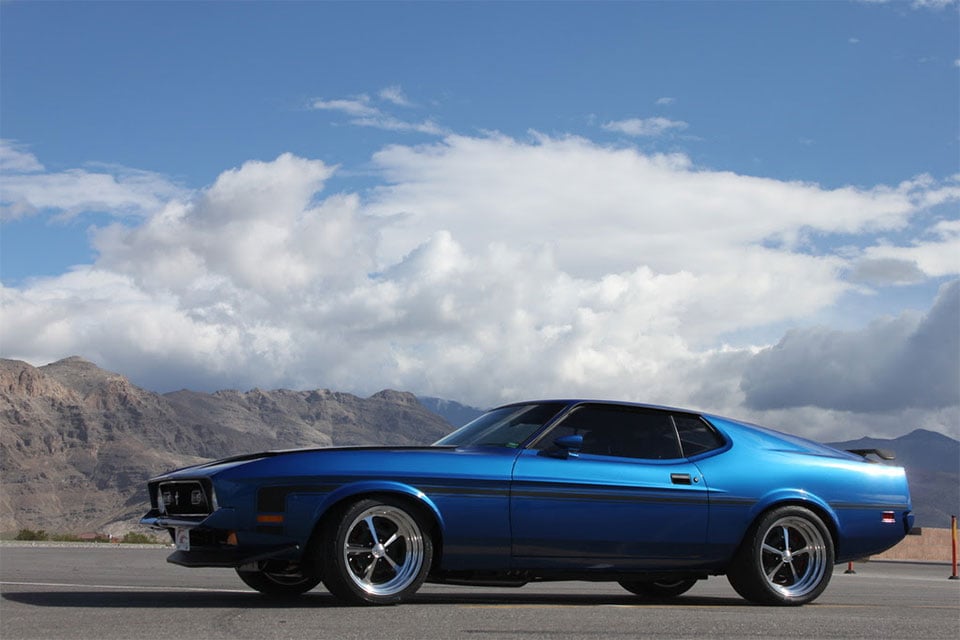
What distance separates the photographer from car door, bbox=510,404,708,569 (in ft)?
25.0

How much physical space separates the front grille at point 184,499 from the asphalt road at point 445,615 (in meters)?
0.56

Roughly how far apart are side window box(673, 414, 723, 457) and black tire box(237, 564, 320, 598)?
264 cm

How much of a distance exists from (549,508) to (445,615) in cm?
108

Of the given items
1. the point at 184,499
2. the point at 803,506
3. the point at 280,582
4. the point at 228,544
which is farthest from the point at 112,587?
the point at 803,506

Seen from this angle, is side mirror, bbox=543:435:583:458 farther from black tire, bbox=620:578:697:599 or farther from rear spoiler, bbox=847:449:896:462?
rear spoiler, bbox=847:449:896:462

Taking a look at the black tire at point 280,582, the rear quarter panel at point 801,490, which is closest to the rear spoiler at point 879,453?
the rear quarter panel at point 801,490

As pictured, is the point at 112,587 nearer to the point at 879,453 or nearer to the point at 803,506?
the point at 803,506

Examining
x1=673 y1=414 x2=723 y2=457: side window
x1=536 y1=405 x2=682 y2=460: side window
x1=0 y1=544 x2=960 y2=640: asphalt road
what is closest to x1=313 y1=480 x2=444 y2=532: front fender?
x1=0 y1=544 x2=960 y2=640: asphalt road

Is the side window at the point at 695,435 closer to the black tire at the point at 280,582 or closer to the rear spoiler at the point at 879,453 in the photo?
the rear spoiler at the point at 879,453

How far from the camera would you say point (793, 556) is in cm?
840

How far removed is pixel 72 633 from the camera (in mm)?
6074

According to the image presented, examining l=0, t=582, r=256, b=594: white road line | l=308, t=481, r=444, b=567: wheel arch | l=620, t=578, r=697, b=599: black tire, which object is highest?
l=308, t=481, r=444, b=567: wheel arch

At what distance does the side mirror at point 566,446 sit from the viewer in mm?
7713

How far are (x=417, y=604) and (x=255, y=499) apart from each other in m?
1.18
